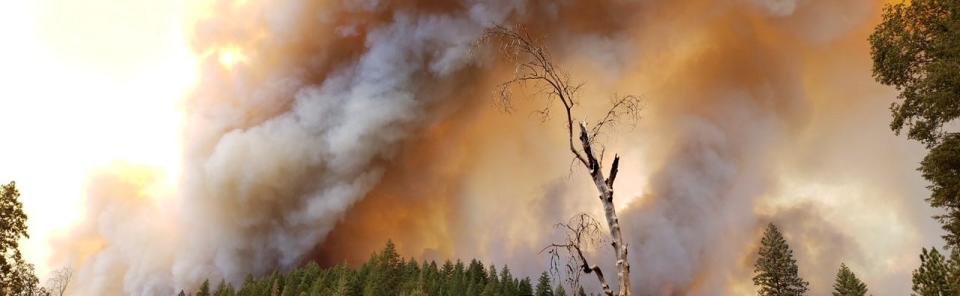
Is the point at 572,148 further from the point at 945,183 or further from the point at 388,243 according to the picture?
the point at 388,243

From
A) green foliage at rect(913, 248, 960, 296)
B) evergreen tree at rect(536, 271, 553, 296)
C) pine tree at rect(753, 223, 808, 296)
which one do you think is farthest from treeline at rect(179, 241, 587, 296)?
green foliage at rect(913, 248, 960, 296)

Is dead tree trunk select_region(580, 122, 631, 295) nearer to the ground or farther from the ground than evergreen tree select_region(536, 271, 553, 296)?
nearer to the ground

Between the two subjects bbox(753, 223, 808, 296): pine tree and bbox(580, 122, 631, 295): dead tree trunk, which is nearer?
bbox(580, 122, 631, 295): dead tree trunk

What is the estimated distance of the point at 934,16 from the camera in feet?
45.1

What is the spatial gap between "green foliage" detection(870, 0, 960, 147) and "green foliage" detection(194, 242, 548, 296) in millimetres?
85370

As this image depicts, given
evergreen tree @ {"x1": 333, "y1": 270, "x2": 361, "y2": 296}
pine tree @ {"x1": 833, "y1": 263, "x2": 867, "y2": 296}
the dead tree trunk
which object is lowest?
the dead tree trunk

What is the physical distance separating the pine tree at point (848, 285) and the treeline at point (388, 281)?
151 feet

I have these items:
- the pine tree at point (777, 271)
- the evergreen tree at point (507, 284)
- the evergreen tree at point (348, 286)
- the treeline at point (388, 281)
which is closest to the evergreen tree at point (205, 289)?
the treeline at point (388, 281)

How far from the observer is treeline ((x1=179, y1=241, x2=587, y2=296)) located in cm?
10357

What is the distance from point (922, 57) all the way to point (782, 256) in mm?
53282

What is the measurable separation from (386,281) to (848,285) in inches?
3286

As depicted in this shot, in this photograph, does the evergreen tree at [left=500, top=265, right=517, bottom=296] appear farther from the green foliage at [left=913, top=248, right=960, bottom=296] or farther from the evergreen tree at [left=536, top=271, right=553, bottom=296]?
the green foliage at [left=913, top=248, right=960, bottom=296]

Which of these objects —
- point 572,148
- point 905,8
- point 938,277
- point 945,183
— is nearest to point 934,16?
point 905,8

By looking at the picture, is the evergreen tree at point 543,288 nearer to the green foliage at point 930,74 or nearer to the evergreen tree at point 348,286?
the evergreen tree at point 348,286
